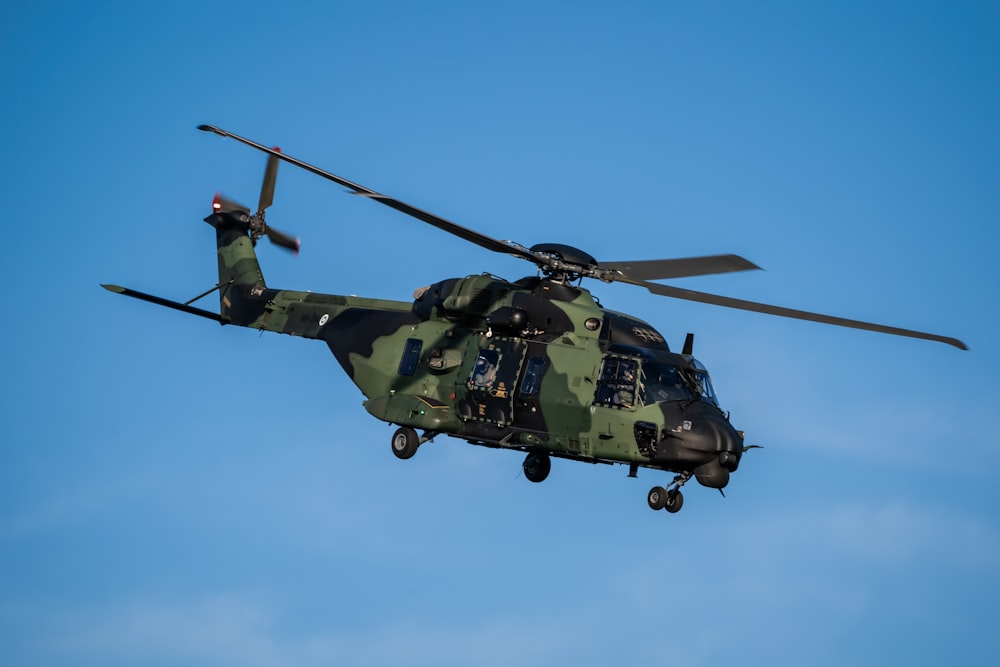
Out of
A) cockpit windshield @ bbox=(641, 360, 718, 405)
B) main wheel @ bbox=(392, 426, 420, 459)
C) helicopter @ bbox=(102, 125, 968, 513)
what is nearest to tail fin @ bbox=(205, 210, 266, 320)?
helicopter @ bbox=(102, 125, 968, 513)

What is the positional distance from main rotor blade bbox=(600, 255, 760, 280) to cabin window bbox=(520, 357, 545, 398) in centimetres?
263

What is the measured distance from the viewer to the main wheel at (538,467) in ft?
102

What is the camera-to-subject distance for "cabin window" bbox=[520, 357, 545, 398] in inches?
1140

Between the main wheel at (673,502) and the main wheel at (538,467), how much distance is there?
437 cm

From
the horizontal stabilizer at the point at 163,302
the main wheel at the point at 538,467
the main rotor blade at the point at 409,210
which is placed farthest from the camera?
the horizontal stabilizer at the point at 163,302

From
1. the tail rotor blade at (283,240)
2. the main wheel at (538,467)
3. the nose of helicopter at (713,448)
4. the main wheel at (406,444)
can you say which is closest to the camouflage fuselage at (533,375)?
the nose of helicopter at (713,448)

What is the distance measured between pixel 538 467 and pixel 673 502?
15.1 feet

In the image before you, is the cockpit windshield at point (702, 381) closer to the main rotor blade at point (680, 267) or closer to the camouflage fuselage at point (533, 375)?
the camouflage fuselage at point (533, 375)

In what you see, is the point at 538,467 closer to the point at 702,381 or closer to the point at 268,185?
the point at 702,381

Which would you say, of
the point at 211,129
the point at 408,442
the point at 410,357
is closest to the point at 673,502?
the point at 408,442

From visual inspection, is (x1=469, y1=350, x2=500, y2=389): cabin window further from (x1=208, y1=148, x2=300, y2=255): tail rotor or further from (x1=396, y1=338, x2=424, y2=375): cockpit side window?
(x1=208, y1=148, x2=300, y2=255): tail rotor

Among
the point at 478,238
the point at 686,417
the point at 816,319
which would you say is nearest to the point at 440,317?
the point at 478,238

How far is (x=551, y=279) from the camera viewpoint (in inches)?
1180

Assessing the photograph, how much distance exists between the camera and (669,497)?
27375 mm
